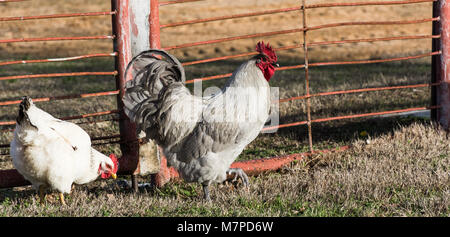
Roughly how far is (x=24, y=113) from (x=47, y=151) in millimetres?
400

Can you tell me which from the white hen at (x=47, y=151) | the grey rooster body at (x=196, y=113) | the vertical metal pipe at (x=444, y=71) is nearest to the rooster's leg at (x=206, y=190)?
the grey rooster body at (x=196, y=113)

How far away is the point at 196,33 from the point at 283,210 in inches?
542

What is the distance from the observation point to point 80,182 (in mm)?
5418

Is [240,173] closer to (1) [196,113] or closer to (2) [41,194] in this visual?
(1) [196,113]

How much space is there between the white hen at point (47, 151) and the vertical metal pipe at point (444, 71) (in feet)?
13.3

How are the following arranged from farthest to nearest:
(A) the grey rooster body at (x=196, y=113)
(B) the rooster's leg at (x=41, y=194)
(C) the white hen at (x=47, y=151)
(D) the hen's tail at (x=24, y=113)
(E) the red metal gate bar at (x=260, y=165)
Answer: (E) the red metal gate bar at (x=260, y=165) → (B) the rooster's leg at (x=41, y=194) → (A) the grey rooster body at (x=196, y=113) → (C) the white hen at (x=47, y=151) → (D) the hen's tail at (x=24, y=113)

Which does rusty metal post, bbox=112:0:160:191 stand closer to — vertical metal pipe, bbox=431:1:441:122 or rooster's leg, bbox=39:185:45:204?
rooster's leg, bbox=39:185:45:204

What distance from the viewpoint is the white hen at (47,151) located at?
4.78 m

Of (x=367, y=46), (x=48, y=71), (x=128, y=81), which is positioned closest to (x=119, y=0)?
(x=128, y=81)

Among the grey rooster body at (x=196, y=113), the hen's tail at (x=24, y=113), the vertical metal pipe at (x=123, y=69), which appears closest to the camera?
the hen's tail at (x=24, y=113)

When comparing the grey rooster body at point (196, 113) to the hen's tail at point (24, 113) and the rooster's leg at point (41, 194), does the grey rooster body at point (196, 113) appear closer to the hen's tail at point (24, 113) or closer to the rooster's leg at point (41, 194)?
A: the hen's tail at point (24, 113)

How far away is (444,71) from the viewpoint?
688cm

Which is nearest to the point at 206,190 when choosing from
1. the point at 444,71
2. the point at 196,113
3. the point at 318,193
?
the point at 196,113

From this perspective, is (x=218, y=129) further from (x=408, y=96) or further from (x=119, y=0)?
(x=408, y=96)
